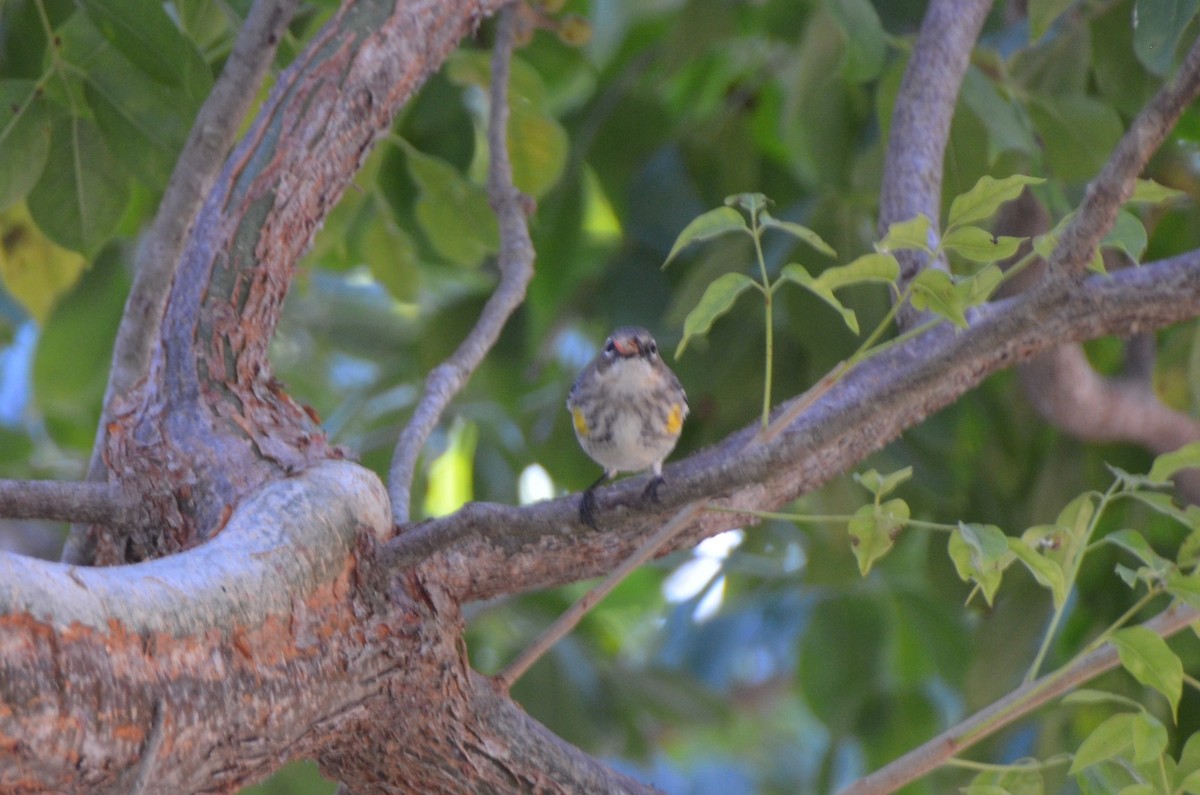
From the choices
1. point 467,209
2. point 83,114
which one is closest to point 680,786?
point 467,209

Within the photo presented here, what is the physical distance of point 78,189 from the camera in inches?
105

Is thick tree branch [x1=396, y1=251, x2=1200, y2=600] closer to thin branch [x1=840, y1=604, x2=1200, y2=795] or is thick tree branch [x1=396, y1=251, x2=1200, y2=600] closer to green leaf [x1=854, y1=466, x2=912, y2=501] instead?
green leaf [x1=854, y1=466, x2=912, y2=501]

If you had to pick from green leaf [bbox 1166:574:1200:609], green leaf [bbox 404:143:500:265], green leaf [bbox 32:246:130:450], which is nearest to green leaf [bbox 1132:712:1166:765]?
green leaf [bbox 1166:574:1200:609]

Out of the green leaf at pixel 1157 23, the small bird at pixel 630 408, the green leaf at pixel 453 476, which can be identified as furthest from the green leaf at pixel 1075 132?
the green leaf at pixel 453 476

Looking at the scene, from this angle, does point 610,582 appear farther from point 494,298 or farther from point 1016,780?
point 494,298

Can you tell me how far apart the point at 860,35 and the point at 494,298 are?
0.94 m

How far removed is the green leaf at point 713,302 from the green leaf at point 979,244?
0.24 metres

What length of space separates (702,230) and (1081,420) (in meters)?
2.16

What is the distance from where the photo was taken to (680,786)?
279 inches

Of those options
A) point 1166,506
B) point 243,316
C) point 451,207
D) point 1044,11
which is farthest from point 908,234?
point 451,207

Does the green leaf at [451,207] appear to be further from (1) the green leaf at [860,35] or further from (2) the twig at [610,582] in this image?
(2) the twig at [610,582]

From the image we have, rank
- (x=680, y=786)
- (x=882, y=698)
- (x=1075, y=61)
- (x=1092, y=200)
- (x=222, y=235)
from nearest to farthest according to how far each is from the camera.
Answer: (x=1092, y=200)
(x=222, y=235)
(x=1075, y=61)
(x=882, y=698)
(x=680, y=786)

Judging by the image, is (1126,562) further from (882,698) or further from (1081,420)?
(882,698)

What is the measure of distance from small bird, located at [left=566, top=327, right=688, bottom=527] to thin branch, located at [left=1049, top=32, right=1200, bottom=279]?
1.19 meters
